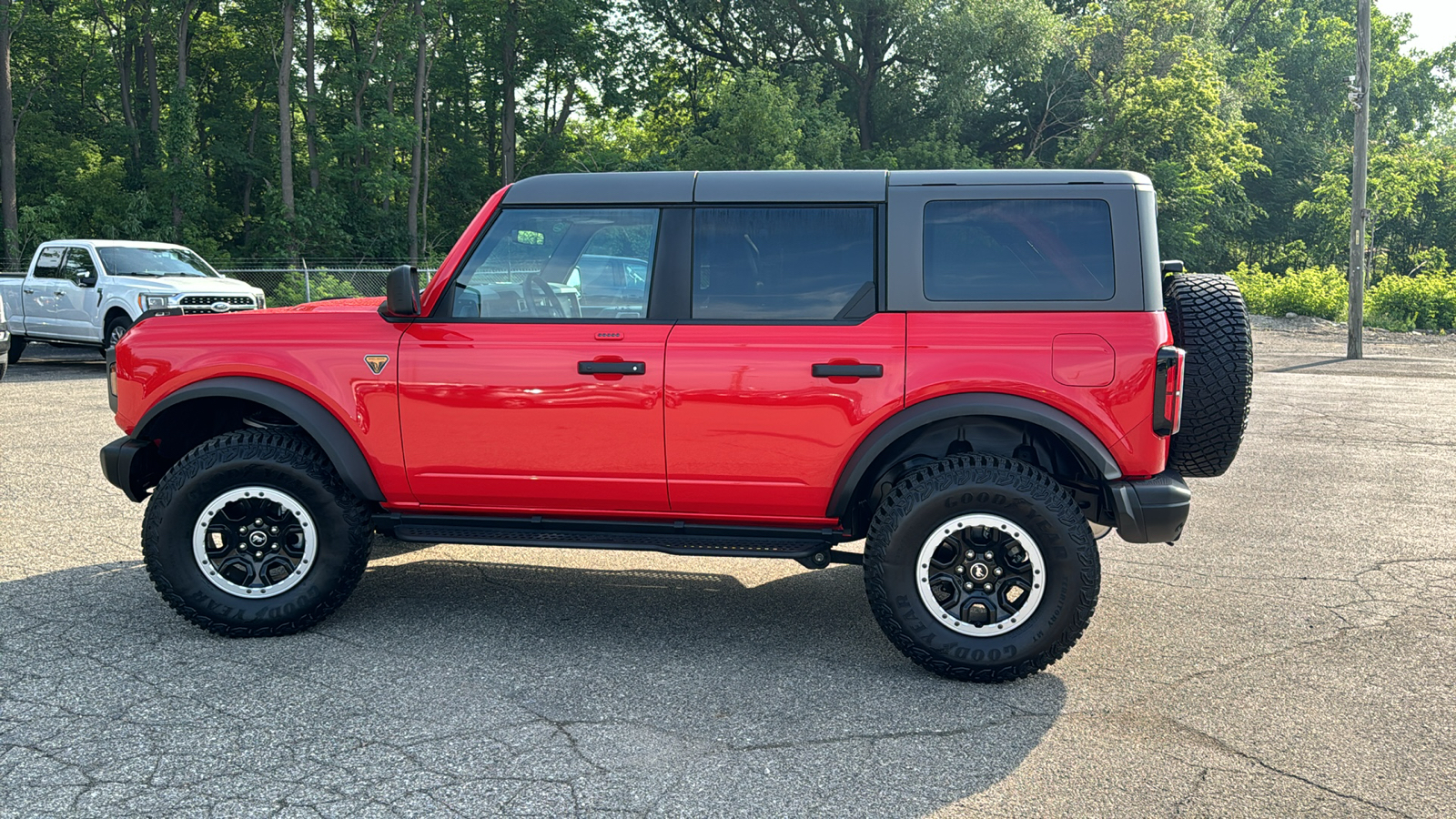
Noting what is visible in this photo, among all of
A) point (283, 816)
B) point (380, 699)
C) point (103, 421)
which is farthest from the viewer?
point (103, 421)

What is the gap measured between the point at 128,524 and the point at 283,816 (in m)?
4.21

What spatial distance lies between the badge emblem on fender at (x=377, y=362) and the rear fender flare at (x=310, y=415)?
29cm

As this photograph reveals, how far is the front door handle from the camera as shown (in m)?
4.41

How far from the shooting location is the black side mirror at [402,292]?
447 centimetres

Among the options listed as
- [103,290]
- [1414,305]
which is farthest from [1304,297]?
[103,290]

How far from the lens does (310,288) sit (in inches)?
837

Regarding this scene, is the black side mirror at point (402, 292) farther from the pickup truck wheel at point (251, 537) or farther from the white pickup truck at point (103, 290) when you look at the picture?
the white pickup truck at point (103, 290)

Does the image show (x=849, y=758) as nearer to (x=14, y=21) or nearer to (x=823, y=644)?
(x=823, y=644)

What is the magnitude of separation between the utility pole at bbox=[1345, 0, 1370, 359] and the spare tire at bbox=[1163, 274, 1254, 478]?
59.9 ft

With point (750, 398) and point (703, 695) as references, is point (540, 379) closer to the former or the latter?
point (750, 398)

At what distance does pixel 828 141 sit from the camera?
35062mm

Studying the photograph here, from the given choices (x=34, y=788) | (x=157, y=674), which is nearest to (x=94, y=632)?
(x=157, y=674)

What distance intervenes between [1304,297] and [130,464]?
99.9ft

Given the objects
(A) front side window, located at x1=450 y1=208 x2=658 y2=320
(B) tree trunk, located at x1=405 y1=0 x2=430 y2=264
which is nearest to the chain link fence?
(B) tree trunk, located at x1=405 y1=0 x2=430 y2=264
